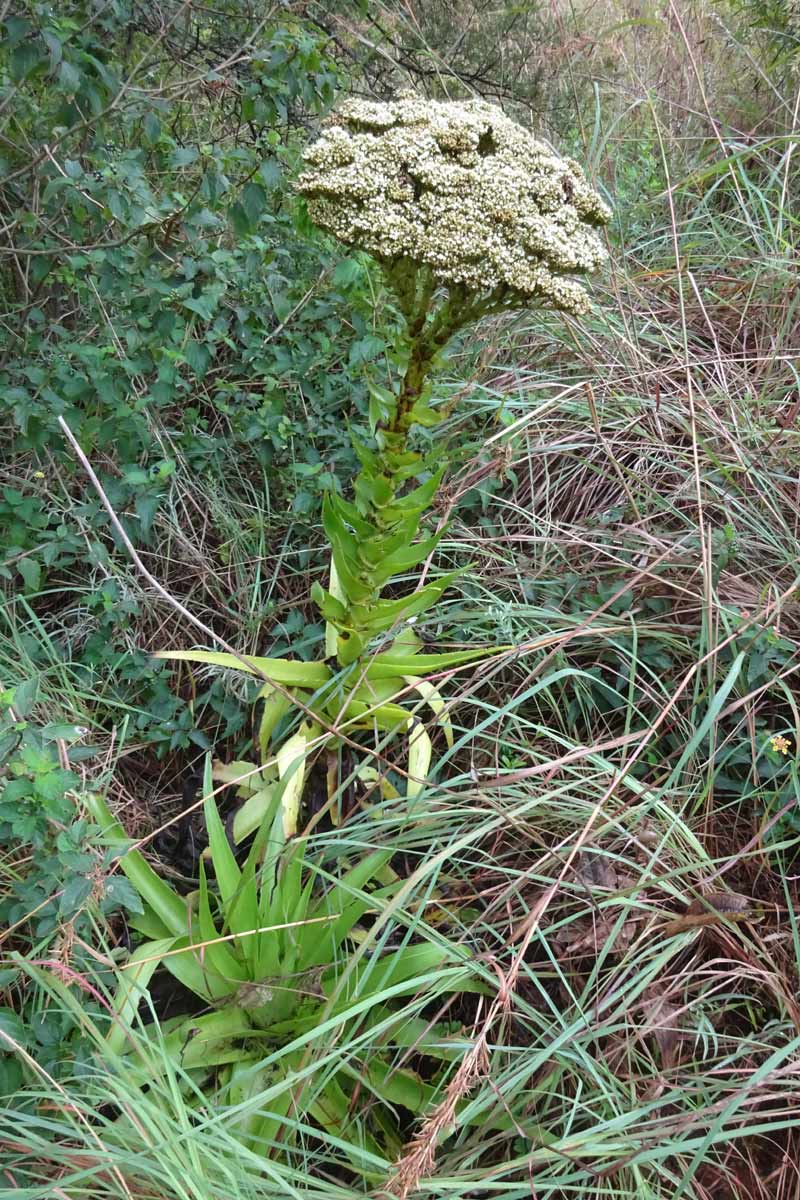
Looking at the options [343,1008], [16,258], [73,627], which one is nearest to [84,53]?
[16,258]

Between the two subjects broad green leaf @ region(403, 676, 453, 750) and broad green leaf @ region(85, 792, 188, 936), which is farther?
broad green leaf @ region(403, 676, 453, 750)

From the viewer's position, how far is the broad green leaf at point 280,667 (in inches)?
82.0

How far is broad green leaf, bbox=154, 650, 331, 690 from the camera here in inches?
82.0

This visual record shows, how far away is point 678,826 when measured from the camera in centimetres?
181

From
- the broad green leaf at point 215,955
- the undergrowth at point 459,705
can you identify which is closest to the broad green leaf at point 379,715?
the undergrowth at point 459,705

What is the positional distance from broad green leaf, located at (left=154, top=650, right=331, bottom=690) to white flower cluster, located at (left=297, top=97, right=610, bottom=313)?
3.23ft

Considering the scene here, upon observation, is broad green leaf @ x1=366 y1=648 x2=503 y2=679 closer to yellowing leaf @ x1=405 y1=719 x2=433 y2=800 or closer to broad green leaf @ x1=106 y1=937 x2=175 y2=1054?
yellowing leaf @ x1=405 y1=719 x2=433 y2=800

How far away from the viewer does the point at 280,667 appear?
7.05ft

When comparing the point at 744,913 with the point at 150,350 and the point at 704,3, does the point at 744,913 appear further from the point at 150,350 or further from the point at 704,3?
the point at 704,3

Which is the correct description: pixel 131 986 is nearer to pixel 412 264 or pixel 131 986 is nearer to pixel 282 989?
pixel 282 989

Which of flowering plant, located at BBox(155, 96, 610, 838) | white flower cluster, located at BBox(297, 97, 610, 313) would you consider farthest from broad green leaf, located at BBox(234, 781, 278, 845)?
white flower cluster, located at BBox(297, 97, 610, 313)

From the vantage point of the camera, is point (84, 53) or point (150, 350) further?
point (150, 350)

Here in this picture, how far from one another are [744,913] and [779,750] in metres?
0.37

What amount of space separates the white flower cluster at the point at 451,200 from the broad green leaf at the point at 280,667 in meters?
0.98
